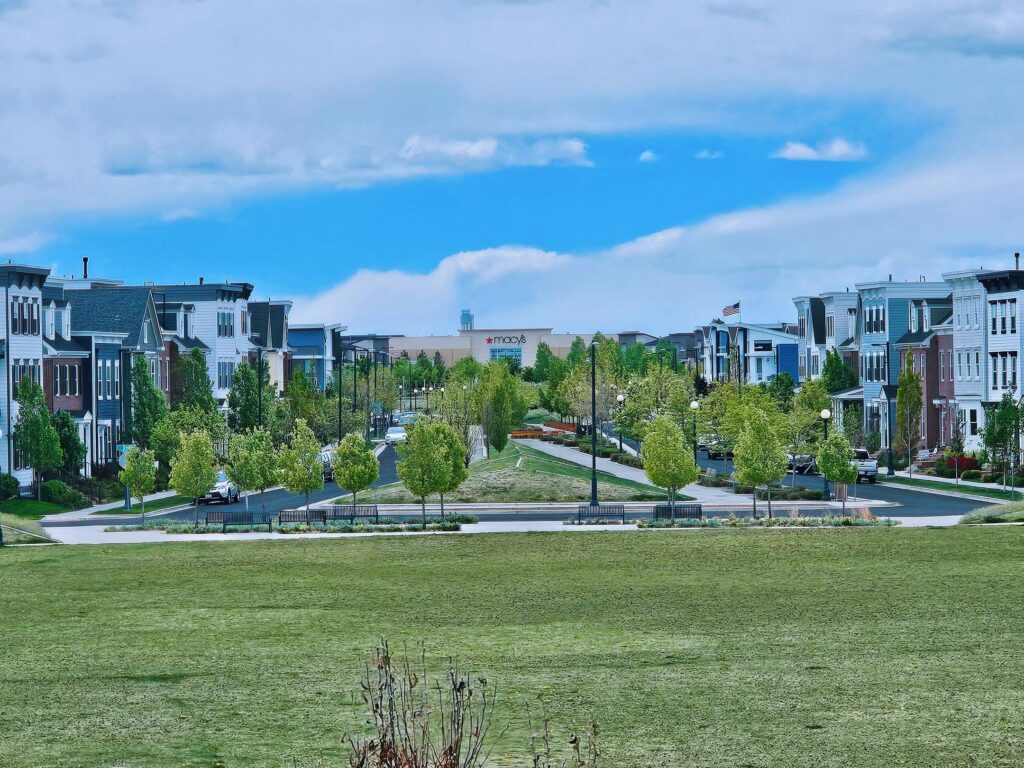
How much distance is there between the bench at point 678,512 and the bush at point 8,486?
28421 mm

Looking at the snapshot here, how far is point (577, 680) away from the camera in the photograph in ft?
69.6

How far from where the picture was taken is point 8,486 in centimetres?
6084

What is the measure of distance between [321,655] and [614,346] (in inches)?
6129

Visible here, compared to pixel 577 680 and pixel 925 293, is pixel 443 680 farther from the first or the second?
pixel 925 293

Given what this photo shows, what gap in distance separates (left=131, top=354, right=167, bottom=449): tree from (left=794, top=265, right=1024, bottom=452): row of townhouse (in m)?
42.0

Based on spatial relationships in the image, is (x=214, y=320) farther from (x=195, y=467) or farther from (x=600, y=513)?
(x=600, y=513)

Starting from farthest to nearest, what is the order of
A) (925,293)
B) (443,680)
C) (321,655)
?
(925,293)
(321,655)
(443,680)

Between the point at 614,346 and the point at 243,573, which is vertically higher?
the point at 614,346

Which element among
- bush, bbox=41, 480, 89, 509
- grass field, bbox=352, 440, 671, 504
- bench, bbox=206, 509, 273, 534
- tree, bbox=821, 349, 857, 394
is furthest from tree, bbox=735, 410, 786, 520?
tree, bbox=821, 349, 857, 394

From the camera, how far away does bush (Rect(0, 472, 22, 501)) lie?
60.6 m

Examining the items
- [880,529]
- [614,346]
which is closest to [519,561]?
[880,529]

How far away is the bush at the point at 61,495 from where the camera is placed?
62.2 m

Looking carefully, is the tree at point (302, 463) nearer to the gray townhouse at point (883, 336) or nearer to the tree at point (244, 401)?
the tree at point (244, 401)

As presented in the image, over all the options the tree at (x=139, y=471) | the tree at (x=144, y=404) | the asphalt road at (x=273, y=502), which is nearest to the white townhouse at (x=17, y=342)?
the asphalt road at (x=273, y=502)
